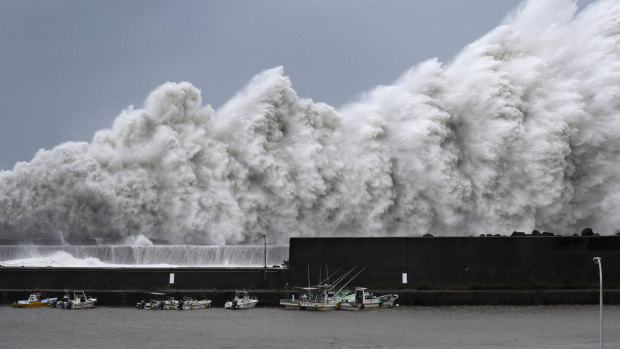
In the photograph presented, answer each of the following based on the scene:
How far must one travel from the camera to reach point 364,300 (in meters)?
35.2

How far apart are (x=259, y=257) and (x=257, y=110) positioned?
11.4 meters

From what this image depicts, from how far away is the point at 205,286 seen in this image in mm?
37344

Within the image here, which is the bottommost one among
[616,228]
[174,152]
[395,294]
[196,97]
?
[395,294]

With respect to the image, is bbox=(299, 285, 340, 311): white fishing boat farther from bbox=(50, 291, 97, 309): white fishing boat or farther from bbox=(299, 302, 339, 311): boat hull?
bbox=(50, 291, 97, 309): white fishing boat

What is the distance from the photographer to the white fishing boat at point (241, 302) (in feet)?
117

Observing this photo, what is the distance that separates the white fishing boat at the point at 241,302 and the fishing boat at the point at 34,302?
→ 725 centimetres

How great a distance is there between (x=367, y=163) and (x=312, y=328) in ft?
65.6

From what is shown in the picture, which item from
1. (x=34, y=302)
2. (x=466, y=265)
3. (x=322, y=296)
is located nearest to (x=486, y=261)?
(x=466, y=265)

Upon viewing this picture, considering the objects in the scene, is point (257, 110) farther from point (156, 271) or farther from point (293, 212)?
point (156, 271)

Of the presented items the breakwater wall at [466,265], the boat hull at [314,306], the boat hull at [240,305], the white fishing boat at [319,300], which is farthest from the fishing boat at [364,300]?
the boat hull at [240,305]

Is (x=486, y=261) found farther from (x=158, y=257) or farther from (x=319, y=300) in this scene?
(x=158, y=257)

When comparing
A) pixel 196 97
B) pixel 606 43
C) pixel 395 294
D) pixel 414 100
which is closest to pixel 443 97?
pixel 414 100

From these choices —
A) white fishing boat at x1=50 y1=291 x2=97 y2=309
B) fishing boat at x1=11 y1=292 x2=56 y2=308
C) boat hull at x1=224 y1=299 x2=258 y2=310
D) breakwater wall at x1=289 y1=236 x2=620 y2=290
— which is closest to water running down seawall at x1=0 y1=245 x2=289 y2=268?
white fishing boat at x1=50 y1=291 x2=97 y2=309

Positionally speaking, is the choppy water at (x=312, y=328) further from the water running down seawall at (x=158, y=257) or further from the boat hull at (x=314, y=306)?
the water running down seawall at (x=158, y=257)
